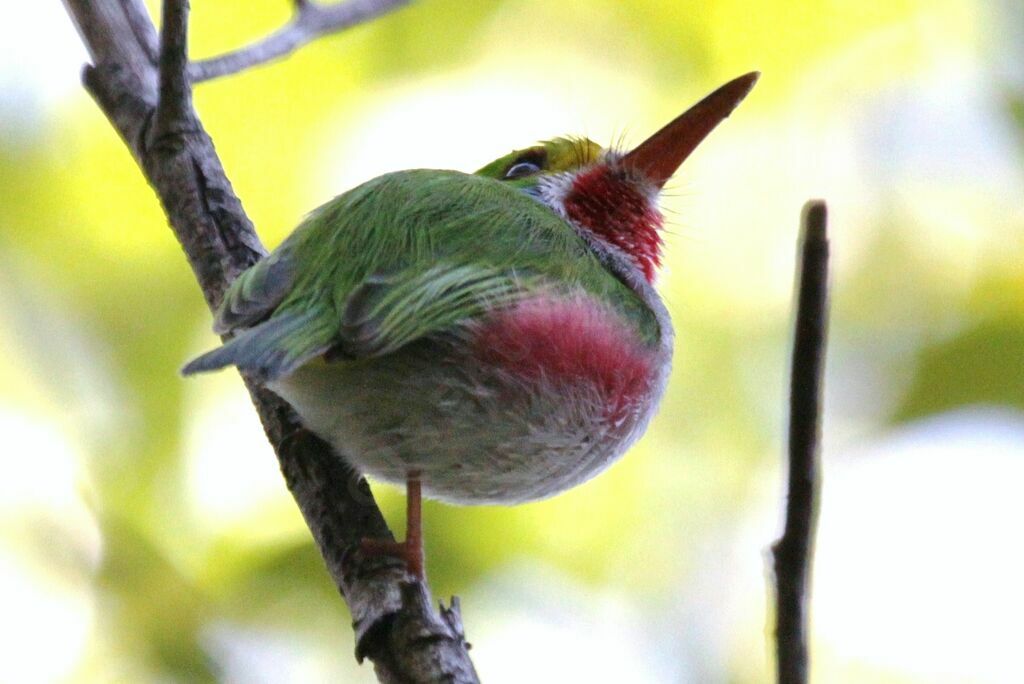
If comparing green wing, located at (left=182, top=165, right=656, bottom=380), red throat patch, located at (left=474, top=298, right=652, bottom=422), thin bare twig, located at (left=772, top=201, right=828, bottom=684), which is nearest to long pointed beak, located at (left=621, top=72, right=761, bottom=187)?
green wing, located at (left=182, top=165, right=656, bottom=380)

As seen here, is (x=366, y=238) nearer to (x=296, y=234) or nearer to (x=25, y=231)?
(x=296, y=234)

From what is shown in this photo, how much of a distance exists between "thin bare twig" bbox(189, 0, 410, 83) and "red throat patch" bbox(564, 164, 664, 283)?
0.76 m

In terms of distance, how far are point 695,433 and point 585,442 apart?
2433 millimetres

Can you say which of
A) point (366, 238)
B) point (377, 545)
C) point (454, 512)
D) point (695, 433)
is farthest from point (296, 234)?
point (695, 433)

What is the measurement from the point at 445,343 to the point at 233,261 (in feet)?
2.08

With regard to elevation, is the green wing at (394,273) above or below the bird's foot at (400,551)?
above

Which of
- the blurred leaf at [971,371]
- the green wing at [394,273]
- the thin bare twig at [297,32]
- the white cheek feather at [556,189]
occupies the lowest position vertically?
the blurred leaf at [971,371]

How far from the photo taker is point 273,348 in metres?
2.54

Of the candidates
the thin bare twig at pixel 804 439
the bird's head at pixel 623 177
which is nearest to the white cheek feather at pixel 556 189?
the bird's head at pixel 623 177

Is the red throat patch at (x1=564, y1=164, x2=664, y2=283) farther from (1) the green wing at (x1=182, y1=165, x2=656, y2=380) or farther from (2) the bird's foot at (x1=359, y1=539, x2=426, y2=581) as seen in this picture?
(2) the bird's foot at (x1=359, y1=539, x2=426, y2=581)

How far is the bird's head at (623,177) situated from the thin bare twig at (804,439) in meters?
2.30

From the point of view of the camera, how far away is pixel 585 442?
10.00ft

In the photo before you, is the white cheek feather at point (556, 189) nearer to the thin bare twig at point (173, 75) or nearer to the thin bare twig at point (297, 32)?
the thin bare twig at point (297, 32)

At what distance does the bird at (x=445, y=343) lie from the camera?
271 cm
